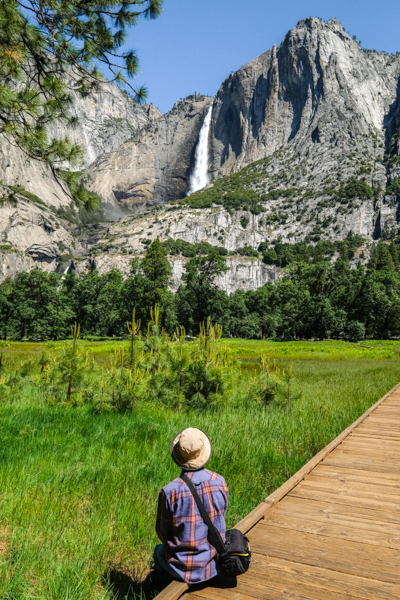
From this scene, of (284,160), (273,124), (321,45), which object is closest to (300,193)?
(284,160)

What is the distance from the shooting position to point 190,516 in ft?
8.70

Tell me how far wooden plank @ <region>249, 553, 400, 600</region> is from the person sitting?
17.7 inches

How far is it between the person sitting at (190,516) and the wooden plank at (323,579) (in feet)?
1.47

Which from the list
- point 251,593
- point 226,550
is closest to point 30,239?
point 226,550

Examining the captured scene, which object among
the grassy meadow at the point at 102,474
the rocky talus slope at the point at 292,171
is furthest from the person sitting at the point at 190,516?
the rocky talus slope at the point at 292,171

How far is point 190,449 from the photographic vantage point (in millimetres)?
2703

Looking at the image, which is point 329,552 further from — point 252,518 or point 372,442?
point 372,442

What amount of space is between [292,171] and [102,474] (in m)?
161

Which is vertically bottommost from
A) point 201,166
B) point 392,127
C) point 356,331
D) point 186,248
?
point 356,331

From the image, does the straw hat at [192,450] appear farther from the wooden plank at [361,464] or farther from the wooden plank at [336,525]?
the wooden plank at [361,464]

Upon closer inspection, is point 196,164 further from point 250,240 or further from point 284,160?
point 250,240

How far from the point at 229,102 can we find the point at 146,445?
207 metres

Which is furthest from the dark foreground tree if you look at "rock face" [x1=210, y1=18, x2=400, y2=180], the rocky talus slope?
"rock face" [x1=210, y1=18, x2=400, y2=180]

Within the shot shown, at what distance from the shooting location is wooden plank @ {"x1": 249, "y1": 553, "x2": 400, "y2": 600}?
260 cm
